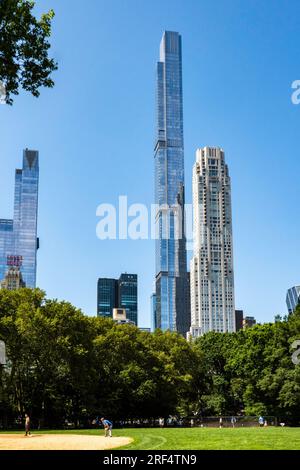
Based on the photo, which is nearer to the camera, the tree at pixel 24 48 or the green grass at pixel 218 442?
the tree at pixel 24 48

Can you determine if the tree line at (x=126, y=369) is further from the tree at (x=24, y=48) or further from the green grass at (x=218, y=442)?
the tree at (x=24, y=48)

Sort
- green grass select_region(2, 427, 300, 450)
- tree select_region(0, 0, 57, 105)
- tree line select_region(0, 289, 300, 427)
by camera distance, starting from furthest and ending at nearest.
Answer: tree line select_region(0, 289, 300, 427)
green grass select_region(2, 427, 300, 450)
tree select_region(0, 0, 57, 105)

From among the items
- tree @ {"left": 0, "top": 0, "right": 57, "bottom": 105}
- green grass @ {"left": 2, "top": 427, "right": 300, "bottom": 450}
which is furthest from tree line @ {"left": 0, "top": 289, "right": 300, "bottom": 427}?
tree @ {"left": 0, "top": 0, "right": 57, "bottom": 105}

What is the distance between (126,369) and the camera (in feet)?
239

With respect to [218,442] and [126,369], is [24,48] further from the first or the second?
[126,369]

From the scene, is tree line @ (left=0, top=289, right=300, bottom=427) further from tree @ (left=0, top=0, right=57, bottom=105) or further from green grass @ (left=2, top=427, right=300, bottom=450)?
tree @ (left=0, top=0, right=57, bottom=105)

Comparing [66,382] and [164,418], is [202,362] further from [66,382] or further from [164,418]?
[66,382]

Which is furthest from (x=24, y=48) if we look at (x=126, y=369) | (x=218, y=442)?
(x=126, y=369)

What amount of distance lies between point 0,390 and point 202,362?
42021mm

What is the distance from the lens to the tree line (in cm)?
6203

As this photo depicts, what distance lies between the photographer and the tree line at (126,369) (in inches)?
2442

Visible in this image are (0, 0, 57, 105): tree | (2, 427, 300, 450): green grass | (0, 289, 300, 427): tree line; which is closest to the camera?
(0, 0, 57, 105): tree

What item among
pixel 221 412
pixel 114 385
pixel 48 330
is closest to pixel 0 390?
pixel 48 330

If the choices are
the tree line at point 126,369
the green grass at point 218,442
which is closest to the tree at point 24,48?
the green grass at point 218,442
